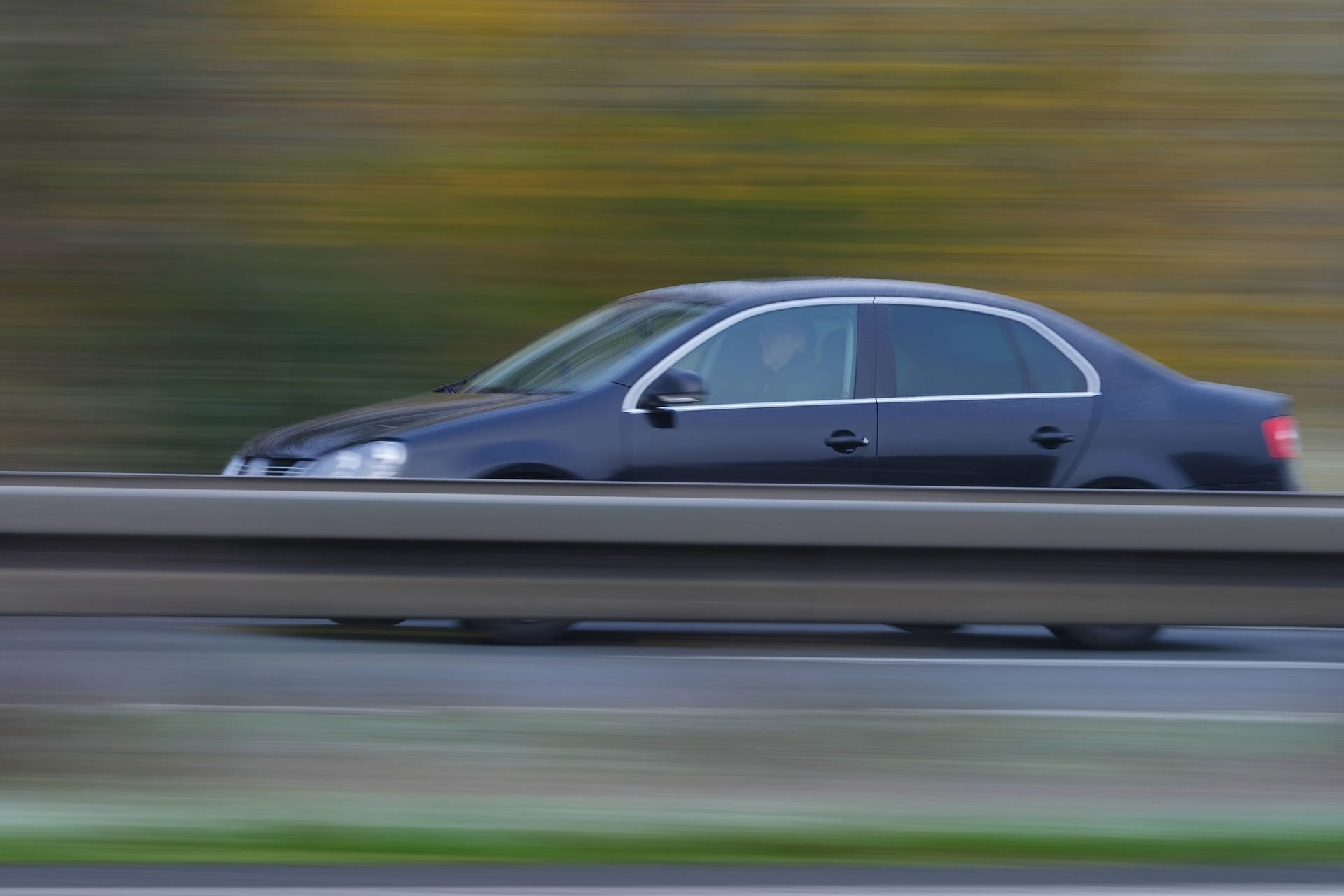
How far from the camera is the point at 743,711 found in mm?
4707

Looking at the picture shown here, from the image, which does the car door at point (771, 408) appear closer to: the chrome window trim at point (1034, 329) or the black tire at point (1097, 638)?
the chrome window trim at point (1034, 329)

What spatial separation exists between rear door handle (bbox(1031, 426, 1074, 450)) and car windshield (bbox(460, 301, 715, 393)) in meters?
1.52

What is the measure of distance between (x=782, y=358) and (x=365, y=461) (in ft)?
6.00

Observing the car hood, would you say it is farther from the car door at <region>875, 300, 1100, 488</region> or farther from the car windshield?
the car door at <region>875, 300, 1100, 488</region>

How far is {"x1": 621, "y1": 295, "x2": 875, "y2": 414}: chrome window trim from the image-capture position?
6719 millimetres

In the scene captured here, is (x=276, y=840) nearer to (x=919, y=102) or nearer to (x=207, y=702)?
(x=207, y=702)

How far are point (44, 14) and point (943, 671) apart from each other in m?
8.22

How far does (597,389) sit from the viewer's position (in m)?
6.73

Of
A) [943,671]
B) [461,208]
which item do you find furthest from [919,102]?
[943,671]

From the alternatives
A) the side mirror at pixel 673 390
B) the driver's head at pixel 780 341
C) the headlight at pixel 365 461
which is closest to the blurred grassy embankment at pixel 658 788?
the headlight at pixel 365 461

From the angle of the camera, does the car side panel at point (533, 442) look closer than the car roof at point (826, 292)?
Yes

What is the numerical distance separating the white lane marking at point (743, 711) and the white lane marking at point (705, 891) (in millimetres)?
1228

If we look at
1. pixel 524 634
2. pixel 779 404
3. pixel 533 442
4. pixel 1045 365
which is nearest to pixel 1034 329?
pixel 1045 365

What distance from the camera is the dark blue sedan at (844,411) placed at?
21.7 feet
